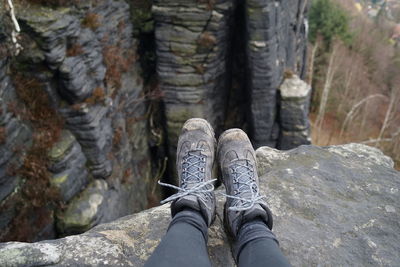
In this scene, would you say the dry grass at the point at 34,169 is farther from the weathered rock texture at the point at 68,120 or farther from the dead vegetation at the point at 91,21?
the dead vegetation at the point at 91,21

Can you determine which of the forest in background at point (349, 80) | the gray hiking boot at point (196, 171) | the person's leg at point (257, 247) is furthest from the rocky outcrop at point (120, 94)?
the forest in background at point (349, 80)

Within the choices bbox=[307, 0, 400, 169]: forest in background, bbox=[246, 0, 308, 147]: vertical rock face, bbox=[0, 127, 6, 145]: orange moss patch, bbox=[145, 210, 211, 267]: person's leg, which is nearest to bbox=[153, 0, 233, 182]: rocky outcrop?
bbox=[246, 0, 308, 147]: vertical rock face

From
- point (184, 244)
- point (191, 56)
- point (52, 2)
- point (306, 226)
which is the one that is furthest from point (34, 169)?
point (191, 56)

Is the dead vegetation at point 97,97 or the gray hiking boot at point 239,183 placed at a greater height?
the gray hiking boot at point 239,183

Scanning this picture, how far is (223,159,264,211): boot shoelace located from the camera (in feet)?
10.1

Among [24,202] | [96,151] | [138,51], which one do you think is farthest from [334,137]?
[24,202]

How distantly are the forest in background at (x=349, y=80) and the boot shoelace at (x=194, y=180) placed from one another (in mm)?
23752

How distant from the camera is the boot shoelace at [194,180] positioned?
10.4 feet

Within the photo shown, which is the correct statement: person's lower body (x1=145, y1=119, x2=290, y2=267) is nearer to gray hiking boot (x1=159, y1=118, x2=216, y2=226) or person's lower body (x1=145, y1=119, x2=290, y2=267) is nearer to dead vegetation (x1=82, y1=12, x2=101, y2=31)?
gray hiking boot (x1=159, y1=118, x2=216, y2=226)

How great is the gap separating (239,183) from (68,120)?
5743mm

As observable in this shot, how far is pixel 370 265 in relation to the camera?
312cm

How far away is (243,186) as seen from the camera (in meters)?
3.42

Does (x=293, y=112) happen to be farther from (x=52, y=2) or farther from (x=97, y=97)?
(x=52, y=2)

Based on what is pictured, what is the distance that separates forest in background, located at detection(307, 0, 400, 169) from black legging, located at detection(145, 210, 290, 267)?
24.6 m
